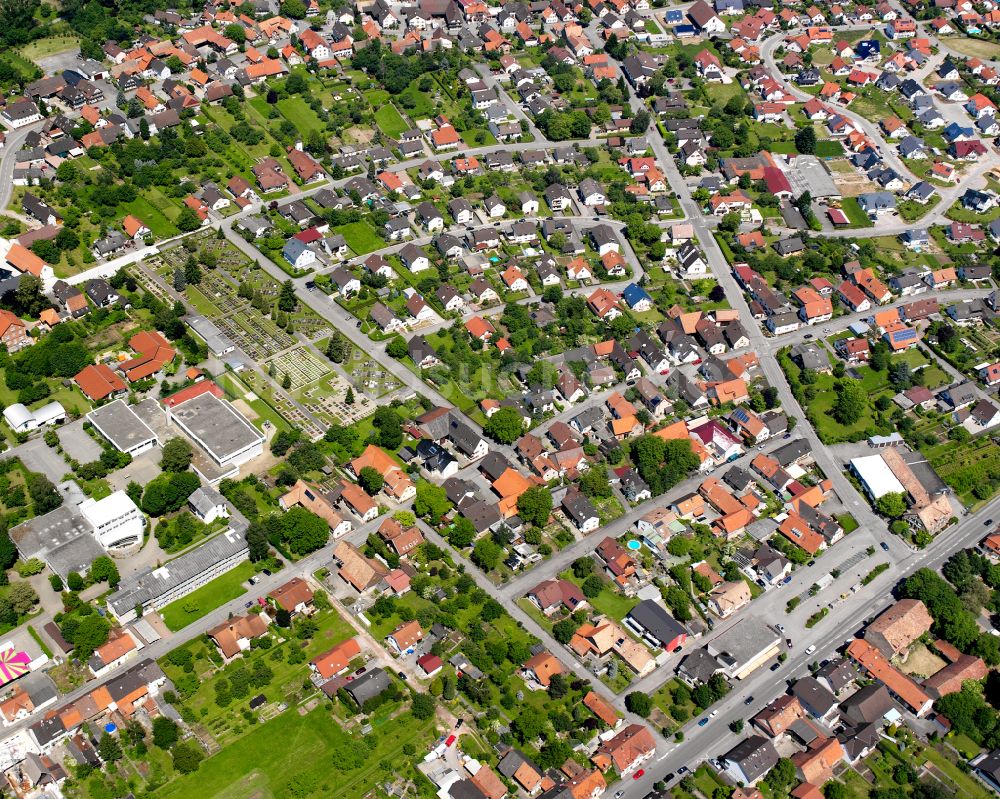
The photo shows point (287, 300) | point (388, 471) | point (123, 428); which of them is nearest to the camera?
point (388, 471)

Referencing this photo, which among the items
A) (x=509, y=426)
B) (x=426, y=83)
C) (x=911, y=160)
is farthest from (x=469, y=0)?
(x=509, y=426)

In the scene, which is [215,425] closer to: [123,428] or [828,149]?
[123,428]

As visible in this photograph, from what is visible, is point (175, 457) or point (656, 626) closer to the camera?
point (656, 626)

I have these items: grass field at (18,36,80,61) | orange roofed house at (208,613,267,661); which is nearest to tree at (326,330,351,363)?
orange roofed house at (208,613,267,661)

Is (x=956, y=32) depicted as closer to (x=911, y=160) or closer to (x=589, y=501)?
(x=911, y=160)

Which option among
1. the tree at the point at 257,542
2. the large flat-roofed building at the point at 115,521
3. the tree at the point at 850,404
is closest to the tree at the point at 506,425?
the tree at the point at 257,542

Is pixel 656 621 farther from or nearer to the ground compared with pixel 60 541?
nearer to the ground

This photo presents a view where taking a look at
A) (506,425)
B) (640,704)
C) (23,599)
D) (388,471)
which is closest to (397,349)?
(506,425)
